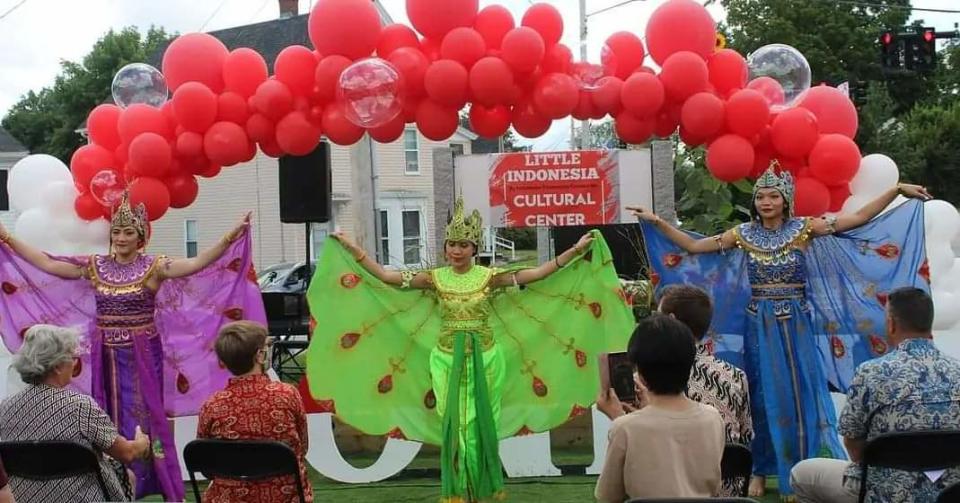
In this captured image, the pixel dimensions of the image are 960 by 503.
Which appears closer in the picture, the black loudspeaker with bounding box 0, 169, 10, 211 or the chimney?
the black loudspeaker with bounding box 0, 169, 10, 211

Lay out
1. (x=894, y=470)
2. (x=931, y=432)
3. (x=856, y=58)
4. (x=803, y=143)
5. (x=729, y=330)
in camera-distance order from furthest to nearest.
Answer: (x=856, y=58), (x=803, y=143), (x=729, y=330), (x=894, y=470), (x=931, y=432)

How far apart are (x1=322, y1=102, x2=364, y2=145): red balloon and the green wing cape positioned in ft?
3.06

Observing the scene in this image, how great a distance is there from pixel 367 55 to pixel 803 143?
2.76 meters

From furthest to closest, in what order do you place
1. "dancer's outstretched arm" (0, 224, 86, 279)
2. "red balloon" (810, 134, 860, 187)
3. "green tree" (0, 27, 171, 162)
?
"green tree" (0, 27, 171, 162) → "red balloon" (810, 134, 860, 187) → "dancer's outstretched arm" (0, 224, 86, 279)

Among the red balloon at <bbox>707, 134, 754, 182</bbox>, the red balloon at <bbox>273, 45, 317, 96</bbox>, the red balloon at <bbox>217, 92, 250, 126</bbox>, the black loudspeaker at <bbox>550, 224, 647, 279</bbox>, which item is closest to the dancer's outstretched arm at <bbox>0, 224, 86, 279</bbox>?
the red balloon at <bbox>217, 92, 250, 126</bbox>

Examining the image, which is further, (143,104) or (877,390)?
(143,104)

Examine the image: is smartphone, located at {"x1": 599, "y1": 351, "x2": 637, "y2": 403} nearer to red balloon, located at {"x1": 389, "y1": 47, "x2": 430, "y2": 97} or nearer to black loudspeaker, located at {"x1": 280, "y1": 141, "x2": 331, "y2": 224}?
red balloon, located at {"x1": 389, "y1": 47, "x2": 430, "y2": 97}

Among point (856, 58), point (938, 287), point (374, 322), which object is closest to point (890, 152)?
point (856, 58)

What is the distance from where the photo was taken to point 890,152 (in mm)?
28969

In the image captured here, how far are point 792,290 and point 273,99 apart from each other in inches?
131

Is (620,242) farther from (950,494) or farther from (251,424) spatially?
(950,494)

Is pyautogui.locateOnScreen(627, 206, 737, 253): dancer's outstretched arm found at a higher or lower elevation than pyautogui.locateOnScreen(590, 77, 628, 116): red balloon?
lower

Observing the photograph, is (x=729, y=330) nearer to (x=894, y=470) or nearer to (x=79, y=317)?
(x=894, y=470)

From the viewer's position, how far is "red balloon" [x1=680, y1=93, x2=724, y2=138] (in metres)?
6.11
